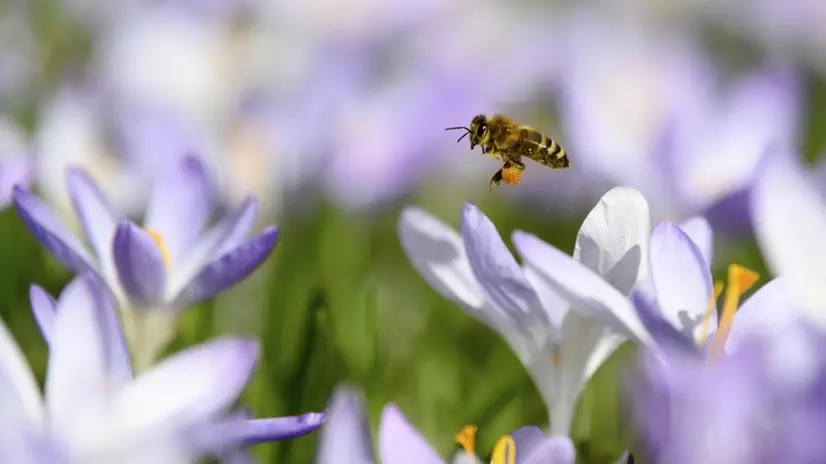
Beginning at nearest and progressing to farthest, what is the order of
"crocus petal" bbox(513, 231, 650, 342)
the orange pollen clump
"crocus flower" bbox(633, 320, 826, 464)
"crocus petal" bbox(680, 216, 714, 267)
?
"crocus flower" bbox(633, 320, 826, 464) < "crocus petal" bbox(513, 231, 650, 342) < "crocus petal" bbox(680, 216, 714, 267) < the orange pollen clump

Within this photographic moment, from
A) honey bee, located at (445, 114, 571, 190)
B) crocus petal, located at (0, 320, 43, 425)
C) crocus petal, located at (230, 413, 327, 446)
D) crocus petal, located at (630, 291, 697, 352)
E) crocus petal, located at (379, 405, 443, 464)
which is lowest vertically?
crocus petal, located at (379, 405, 443, 464)

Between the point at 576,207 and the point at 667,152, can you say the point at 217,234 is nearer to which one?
the point at 667,152

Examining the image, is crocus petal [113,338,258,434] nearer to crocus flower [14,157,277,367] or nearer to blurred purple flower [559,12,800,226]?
crocus flower [14,157,277,367]

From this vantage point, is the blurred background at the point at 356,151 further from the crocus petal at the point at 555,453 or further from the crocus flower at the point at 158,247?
the crocus petal at the point at 555,453

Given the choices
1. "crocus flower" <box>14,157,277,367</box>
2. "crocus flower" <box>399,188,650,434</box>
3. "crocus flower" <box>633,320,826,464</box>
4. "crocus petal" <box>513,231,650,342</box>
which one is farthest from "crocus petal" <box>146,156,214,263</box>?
"crocus flower" <box>633,320,826,464</box>

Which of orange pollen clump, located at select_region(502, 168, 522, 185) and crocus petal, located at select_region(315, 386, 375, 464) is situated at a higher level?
orange pollen clump, located at select_region(502, 168, 522, 185)

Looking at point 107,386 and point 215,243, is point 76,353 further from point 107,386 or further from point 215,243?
point 215,243

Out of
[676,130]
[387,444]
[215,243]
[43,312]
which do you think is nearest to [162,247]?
[215,243]
